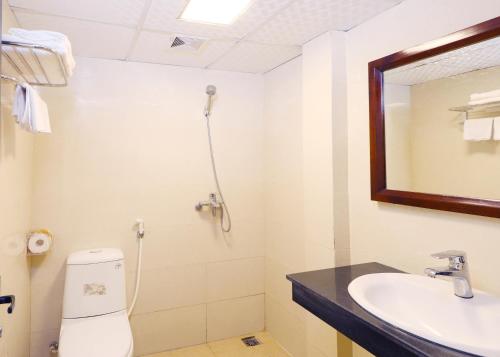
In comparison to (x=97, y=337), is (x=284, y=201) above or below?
above

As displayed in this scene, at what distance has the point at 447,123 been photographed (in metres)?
1.48

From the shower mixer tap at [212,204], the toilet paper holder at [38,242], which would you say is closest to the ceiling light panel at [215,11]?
the shower mixer tap at [212,204]

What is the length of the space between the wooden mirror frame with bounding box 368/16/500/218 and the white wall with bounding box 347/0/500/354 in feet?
0.14

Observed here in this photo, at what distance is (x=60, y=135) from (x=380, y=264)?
7.11ft

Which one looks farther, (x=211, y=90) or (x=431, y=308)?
(x=211, y=90)

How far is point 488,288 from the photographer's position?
1339mm

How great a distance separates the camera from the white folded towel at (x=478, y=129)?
4.31 feet

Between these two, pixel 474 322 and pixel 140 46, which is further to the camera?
pixel 140 46

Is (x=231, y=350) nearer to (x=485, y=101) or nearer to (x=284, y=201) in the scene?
(x=284, y=201)

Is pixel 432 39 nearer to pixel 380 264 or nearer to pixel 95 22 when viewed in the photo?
pixel 380 264

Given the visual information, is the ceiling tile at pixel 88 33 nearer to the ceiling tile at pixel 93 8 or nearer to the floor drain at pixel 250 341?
the ceiling tile at pixel 93 8

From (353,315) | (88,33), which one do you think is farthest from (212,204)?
(353,315)

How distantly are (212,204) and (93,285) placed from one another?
101 cm

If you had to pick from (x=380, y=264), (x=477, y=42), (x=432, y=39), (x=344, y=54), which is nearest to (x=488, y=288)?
(x=380, y=264)
